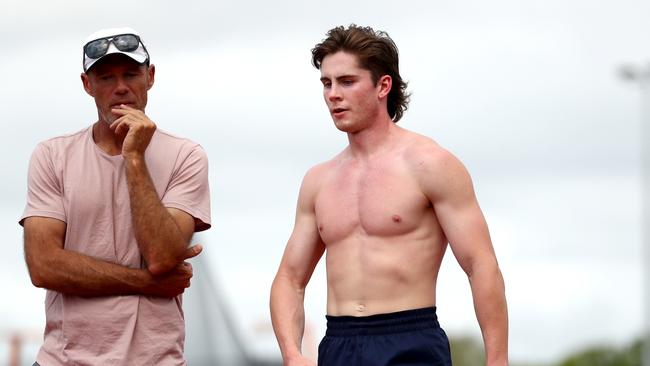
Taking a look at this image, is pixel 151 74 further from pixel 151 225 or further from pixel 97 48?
pixel 151 225

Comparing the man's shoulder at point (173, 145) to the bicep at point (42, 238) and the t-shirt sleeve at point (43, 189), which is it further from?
the bicep at point (42, 238)

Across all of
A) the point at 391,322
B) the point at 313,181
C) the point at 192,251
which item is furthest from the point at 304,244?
the point at 192,251

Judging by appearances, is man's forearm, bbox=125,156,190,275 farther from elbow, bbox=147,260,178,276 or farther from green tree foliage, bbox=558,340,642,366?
green tree foliage, bbox=558,340,642,366

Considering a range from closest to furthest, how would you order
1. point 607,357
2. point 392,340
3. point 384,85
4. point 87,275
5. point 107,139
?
1. point 87,275
2. point 107,139
3. point 392,340
4. point 384,85
5. point 607,357

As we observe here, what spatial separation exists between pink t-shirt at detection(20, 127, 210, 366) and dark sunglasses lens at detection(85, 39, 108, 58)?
44cm

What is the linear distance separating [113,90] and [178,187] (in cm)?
54

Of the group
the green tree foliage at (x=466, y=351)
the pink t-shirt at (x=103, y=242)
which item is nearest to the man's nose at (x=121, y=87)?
the pink t-shirt at (x=103, y=242)

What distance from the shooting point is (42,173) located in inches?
340

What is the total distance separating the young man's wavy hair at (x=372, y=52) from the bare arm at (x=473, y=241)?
0.52 metres

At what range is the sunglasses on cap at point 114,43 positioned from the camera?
8.55 meters

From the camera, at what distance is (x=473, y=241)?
887 centimetres

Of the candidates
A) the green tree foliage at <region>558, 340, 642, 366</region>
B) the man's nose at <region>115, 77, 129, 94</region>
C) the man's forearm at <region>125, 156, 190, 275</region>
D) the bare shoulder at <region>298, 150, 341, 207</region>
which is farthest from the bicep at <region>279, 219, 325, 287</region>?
the green tree foliage at <region>558, 340, 642, 366</region>

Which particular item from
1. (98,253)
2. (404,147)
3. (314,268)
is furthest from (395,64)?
(98,253)

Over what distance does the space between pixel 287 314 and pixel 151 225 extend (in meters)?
1.15
